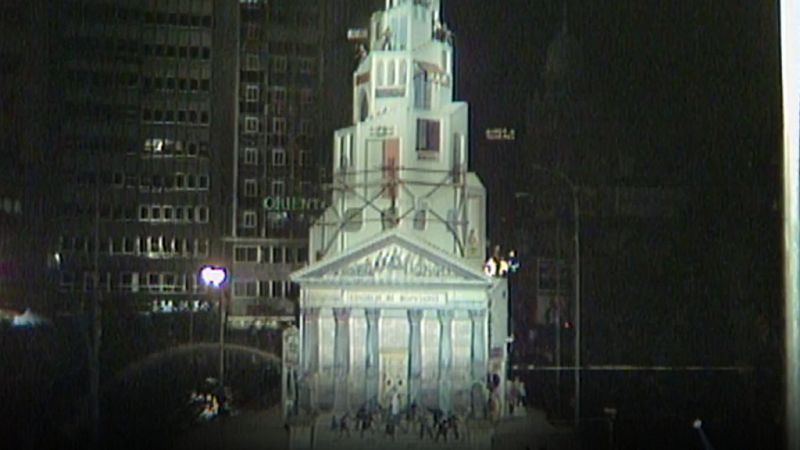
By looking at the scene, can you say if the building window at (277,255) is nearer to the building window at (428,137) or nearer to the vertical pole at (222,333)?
the vertical pole at (222,333)

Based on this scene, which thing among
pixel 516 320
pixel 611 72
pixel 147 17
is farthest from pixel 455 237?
pixel 147 17

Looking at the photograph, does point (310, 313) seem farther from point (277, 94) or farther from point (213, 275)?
point (277, 94)

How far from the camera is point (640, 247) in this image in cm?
469

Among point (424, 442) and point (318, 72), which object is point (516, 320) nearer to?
point (424, 442)

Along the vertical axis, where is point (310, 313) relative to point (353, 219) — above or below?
below

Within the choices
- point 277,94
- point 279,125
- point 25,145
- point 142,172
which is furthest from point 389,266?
point 25,145

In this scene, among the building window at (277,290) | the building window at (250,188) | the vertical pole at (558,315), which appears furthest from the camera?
the vertical pole at (558,315)

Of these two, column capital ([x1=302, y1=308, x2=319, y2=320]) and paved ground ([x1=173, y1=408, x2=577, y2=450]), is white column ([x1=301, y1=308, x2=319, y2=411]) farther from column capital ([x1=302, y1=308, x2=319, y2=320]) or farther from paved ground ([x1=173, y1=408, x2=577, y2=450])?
paved ground ([x1=173, y1=408, x2=577, y2=450])

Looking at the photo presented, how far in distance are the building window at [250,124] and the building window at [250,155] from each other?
0.22 feet

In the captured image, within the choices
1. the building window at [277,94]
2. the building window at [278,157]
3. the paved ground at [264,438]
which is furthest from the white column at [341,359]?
the building window at [277,94]

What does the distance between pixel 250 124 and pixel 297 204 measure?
346mm

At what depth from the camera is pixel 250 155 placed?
4309 mm

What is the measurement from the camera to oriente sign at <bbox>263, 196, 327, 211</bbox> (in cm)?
427

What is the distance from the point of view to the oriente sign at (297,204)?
168 inches
